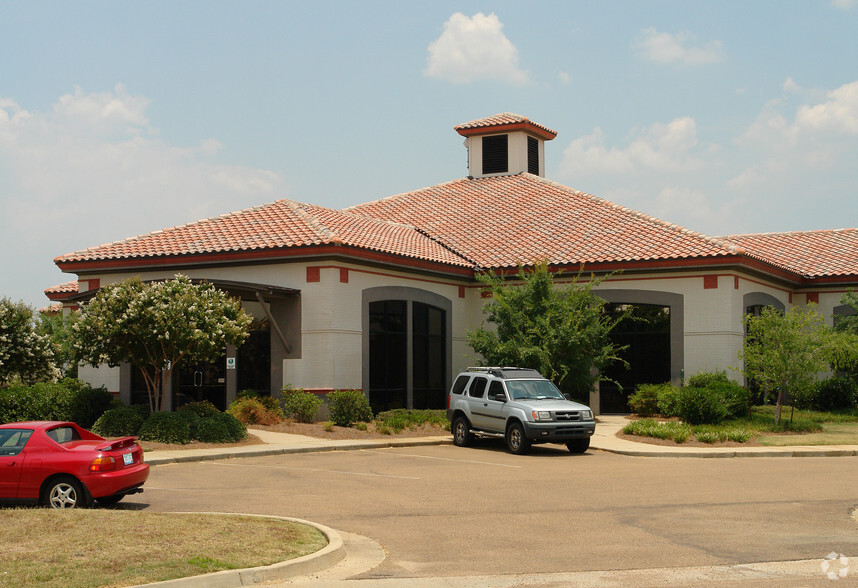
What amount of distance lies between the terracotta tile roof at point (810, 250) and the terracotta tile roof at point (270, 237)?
12.6 metres

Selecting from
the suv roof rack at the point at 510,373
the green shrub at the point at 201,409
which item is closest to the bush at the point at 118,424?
the green shrub at the point at 201,409

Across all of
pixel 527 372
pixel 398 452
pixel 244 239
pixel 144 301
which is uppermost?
pixel 244 239

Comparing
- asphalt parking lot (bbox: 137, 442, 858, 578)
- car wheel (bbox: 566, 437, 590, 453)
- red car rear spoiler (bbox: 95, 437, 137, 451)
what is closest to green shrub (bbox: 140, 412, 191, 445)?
asphalt parking lot (bbox: 137, 442, 858, 578)

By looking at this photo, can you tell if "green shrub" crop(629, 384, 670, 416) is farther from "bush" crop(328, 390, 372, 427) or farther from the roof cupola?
the roof cupola

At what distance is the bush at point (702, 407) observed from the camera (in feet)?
85.1

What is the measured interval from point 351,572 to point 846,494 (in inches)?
349

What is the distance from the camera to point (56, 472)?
42.9 ft

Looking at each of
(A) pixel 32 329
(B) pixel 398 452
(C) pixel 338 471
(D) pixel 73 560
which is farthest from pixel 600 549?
(A) pixel 32 329

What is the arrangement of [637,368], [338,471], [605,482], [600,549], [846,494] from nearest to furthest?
[600,549], [846,494], [605,482], [338,471], [637,368]

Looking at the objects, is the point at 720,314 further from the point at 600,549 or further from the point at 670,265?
the point at 600,549

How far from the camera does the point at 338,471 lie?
59.0ft

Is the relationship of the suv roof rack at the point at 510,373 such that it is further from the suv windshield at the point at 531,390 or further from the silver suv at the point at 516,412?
the suv windshield at the point at 531,390

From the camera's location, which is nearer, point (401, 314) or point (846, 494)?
point (846, 494)

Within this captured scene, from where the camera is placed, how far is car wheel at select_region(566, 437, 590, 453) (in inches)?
854
